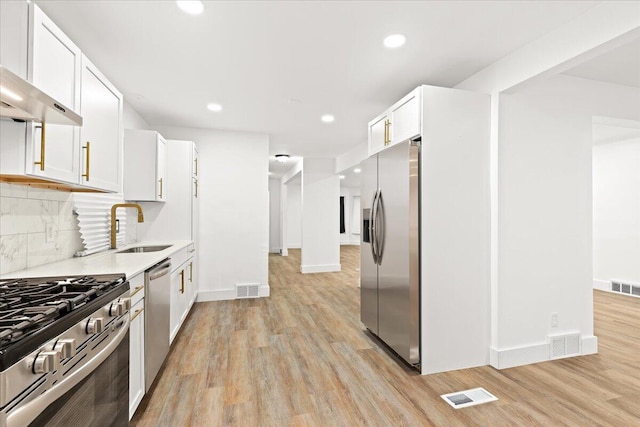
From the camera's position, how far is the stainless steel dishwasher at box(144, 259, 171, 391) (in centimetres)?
215

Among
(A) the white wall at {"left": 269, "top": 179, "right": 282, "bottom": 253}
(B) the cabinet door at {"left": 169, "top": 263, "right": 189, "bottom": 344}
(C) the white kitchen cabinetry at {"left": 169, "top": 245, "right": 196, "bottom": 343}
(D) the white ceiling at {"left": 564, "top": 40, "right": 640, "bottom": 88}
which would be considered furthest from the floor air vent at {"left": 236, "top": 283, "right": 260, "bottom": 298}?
(A) the white wall at {"left": 269, "top": 179, "right": 282, "bottom": 253}

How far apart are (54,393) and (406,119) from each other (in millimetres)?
2791

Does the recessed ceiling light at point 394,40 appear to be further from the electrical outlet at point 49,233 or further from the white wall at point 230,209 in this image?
the white wall at point 230,209

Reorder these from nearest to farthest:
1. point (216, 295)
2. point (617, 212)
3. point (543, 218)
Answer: point (543, 218) → point (216, 295) → point (617, 212)

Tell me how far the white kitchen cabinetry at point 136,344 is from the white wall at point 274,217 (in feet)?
29.0

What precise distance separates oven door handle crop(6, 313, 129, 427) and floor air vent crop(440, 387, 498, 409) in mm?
2109

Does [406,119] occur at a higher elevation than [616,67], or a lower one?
lower

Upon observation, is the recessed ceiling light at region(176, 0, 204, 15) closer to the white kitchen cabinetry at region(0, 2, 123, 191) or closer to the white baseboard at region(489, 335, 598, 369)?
the white kitchen cabinetry at region(0, 2, 123, 191)

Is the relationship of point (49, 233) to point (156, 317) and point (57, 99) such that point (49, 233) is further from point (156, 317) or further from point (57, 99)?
point (57, 99)

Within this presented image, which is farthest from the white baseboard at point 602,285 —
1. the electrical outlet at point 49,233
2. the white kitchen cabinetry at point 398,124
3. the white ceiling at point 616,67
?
the electrical outlet at point 49,233

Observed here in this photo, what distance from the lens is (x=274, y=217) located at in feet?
36.7

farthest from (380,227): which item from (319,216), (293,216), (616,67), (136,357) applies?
(293,216)

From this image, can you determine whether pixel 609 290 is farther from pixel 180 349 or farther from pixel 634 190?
pixel 180 349

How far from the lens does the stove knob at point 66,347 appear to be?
105cm
